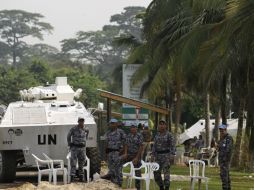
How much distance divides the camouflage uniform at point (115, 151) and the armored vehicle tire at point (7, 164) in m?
3.42

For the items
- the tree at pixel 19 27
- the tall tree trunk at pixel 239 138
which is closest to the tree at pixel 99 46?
the tree at pixel 19 27

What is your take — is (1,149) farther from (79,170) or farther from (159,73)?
(159,73)

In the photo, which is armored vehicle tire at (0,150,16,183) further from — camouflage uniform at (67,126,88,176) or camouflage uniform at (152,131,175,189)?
camouflage uniform at (152,131,175,189)

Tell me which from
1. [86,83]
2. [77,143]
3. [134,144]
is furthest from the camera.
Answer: [86,83]

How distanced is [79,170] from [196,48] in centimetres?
431

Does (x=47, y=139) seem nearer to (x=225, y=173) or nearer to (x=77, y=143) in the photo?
(x=77, y=143)

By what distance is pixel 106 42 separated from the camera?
403 feet

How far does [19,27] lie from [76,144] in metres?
112

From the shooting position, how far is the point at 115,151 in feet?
64.3

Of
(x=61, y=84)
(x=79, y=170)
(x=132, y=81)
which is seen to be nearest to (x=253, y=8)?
(x=79, y=170)

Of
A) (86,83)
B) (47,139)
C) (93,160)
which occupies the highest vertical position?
(86,83)

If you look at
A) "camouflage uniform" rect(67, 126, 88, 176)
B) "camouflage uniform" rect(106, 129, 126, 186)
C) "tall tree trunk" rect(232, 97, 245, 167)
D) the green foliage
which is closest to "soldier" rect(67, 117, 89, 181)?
"camouflage uniform" rect(67, 126, 88, 176)

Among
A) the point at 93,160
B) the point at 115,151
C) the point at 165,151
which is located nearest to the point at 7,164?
the point at 93,160

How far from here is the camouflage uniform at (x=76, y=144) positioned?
20.6 m
